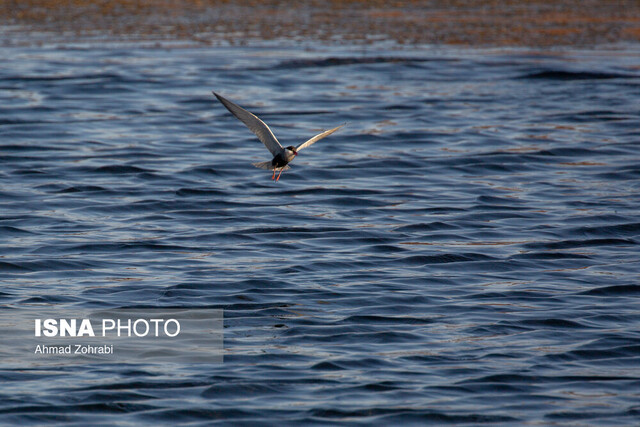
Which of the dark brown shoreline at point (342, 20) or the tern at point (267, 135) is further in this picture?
the dark brown shoreline at point (342, 20)

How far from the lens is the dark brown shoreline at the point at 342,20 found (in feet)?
71.3

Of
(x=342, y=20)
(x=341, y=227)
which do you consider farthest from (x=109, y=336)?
(x=342, y=20)

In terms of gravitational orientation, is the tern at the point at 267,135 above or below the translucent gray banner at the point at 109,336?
above

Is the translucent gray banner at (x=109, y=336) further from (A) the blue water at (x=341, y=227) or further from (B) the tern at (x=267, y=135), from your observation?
(B) the tern at (x=267, y=135)

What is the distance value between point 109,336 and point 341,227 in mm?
4198

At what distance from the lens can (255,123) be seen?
352 inches

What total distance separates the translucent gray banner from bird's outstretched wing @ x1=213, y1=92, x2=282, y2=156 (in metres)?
1.55

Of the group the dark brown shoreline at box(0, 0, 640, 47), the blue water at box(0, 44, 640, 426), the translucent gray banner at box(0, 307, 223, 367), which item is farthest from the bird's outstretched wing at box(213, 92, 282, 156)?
the dark brown shoreline at box(0, 0, 640, 47)

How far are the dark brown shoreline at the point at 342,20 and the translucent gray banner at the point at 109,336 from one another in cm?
1360

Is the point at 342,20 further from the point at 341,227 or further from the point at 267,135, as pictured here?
the point at 267,135

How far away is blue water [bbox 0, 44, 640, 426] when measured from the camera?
747cm

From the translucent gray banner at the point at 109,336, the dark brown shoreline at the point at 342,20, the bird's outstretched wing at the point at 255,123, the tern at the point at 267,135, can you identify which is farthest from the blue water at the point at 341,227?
the bird's outstretched wing at the point at 255,123

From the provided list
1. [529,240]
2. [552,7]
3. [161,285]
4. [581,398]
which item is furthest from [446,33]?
[581,398]

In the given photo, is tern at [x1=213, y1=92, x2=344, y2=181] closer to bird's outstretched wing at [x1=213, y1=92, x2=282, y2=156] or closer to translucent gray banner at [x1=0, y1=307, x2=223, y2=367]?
bird's outstretched wing at [x1=213, y1=92, x2=282, y2=156]
